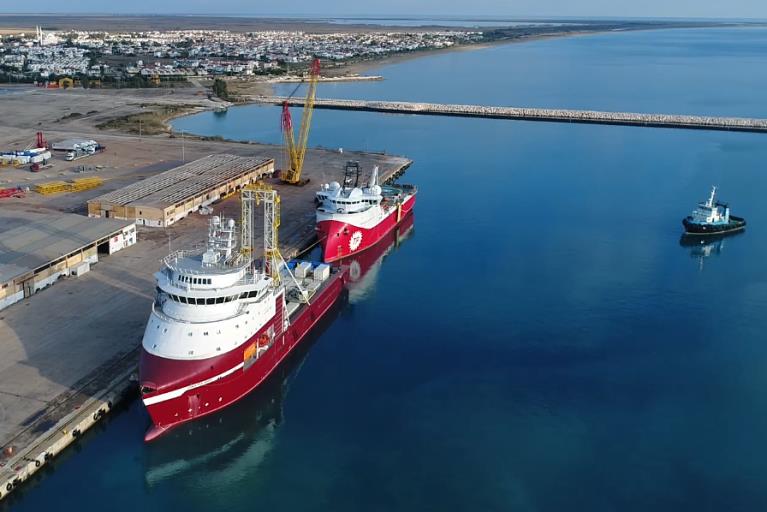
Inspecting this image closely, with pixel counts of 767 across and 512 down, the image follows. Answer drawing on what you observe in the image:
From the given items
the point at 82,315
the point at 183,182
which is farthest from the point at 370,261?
the point at 82,315

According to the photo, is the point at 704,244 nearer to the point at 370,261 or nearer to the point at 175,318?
the point at 370,261

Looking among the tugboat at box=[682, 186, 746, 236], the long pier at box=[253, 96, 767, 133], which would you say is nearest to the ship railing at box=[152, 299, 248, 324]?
the tugboat at box=[682, 186, 746, 236]

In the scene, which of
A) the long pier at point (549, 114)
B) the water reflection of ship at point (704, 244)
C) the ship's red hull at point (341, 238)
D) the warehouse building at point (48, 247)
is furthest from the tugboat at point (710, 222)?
the long pier at point (549, 114)

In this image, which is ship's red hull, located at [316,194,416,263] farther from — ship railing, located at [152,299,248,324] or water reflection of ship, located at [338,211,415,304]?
ship railing, located at [152,299,248,324]

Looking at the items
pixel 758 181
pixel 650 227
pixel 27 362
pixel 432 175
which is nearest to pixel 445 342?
pixel 27 362

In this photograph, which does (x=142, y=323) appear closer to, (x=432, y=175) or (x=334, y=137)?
(x=432, y=175)
